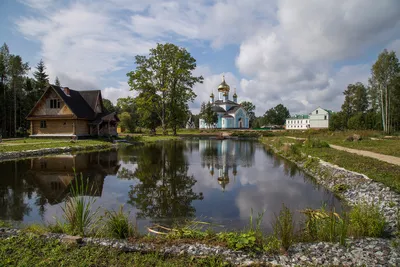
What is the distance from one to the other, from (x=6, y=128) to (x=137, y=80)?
2154 cm

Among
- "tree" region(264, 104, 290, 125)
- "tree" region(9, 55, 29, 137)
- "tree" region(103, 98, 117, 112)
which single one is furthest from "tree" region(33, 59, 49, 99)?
"tree" region(264, 104, 290, 125)

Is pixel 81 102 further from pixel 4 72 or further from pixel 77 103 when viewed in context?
pixel 4 72

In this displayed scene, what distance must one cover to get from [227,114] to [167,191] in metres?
68.1

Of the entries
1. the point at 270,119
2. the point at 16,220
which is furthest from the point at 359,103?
the point at 16,220

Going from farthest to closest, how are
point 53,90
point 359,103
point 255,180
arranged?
point 359,103, point 53,90, point 255,180

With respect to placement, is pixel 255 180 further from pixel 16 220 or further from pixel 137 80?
pixel 137 80

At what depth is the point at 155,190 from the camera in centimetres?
925

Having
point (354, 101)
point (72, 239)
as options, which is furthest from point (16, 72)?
point (354, 101)

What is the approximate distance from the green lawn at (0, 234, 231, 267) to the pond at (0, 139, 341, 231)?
161cm

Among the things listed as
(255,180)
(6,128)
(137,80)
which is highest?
(137,80)

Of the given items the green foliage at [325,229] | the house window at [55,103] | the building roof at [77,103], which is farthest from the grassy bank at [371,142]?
the house window at [55,103]

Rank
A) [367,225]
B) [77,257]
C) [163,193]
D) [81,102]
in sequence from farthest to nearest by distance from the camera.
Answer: [81,102]
[163,193]
[367,225]
[77,257]

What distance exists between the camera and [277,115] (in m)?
110

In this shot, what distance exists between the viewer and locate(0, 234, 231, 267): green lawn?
12.5ft
